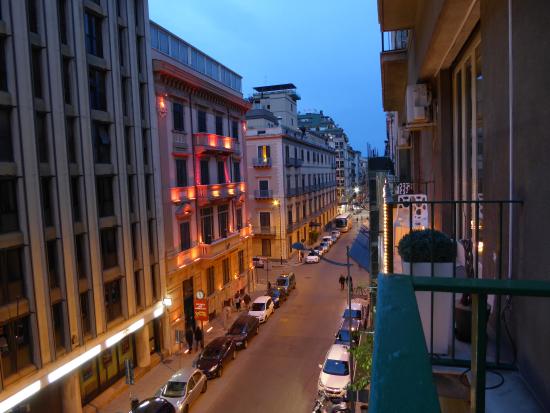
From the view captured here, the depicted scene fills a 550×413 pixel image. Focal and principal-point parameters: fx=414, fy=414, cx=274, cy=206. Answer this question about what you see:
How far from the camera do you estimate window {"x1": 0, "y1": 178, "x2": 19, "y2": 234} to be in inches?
498

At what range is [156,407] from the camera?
13602 mm

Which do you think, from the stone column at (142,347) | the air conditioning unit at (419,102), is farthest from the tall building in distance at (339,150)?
the air conditioning unit at (419,102)

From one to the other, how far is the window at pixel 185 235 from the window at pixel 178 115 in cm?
542

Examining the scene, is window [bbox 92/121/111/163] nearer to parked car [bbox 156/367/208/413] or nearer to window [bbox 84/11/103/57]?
window [bbox 84/11/103/57]

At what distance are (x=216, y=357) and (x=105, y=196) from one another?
28.2ft

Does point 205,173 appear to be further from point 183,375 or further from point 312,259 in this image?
point 312,259

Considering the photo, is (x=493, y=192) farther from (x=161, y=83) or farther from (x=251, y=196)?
(x=251, y=196)

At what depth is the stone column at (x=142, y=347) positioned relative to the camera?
19.3 m

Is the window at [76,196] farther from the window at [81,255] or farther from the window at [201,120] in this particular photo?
the window at [201,120]

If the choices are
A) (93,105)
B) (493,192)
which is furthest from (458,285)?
(93,105)

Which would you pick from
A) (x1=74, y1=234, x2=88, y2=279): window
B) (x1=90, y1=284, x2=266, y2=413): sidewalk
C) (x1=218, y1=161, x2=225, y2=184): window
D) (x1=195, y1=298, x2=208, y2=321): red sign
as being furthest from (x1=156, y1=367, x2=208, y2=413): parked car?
(x1=218, y1=161, x2=225, y2=184): window

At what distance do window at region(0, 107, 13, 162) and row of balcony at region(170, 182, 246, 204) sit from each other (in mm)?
9626


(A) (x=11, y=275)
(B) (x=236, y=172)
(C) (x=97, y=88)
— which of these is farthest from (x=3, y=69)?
(B) (x=236, y=172)

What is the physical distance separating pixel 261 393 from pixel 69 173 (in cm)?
1125
